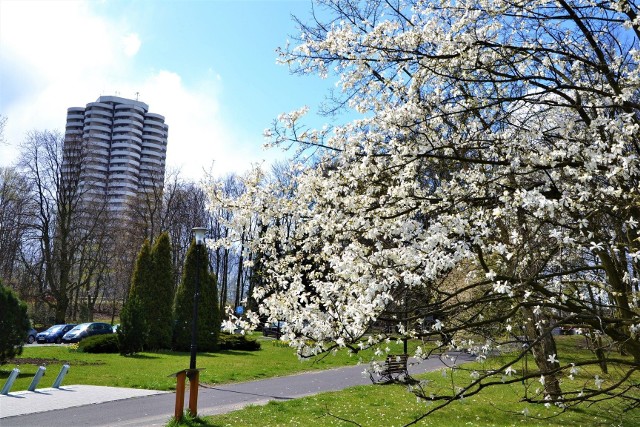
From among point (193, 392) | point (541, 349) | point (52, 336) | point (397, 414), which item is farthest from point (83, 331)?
point (541, 349)

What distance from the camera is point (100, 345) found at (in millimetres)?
23359

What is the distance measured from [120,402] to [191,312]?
1642 centimetres

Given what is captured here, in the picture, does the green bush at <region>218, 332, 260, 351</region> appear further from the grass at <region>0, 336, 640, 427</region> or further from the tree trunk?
the tree trunk

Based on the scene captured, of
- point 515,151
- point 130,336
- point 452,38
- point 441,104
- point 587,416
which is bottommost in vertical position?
point 587,416

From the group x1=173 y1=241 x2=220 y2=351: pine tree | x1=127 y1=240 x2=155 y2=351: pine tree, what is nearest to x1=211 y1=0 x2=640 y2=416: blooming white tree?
x1=127 y1=240 x2=155 y2=351: pine tree

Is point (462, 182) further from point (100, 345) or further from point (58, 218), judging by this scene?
point (58, 218)

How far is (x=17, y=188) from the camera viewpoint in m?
36.6

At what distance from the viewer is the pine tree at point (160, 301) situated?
25828 mm

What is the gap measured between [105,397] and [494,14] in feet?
36.9

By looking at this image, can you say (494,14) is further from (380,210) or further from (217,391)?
(217,391)

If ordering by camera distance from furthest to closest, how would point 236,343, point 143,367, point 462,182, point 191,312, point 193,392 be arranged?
point 236,343, point 191,312, point 143,367, point 193,392, point 462,182

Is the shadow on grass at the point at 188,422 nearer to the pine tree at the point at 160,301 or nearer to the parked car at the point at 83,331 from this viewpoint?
the pine tree at the point at 160,301

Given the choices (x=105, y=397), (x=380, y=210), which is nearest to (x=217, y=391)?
(x=105, y=397)

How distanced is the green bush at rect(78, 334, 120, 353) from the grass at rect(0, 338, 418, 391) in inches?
18.5
